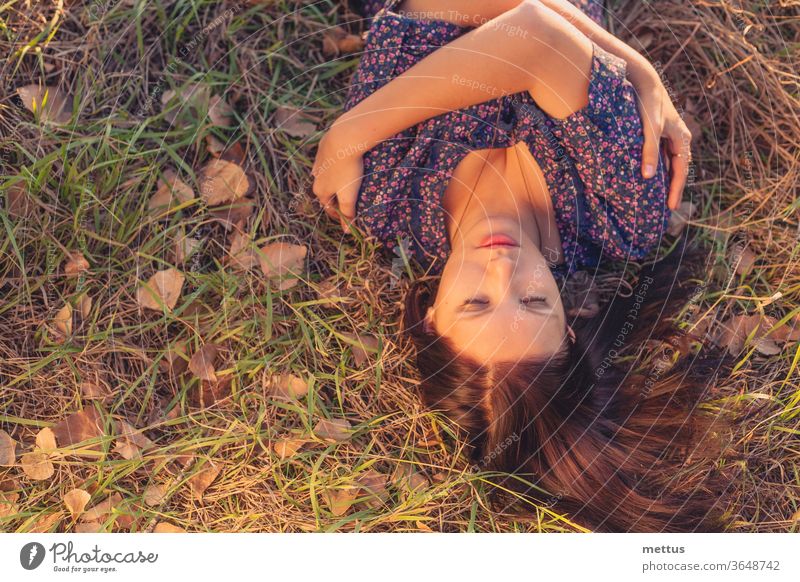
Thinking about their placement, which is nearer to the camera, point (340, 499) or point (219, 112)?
point (340, 499)

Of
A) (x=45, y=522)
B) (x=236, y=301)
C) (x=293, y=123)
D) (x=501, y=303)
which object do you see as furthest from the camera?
(x=293, y=123)

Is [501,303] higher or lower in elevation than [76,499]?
higher

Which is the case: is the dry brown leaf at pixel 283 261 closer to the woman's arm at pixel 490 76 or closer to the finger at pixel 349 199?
the finger at pixel 349 199

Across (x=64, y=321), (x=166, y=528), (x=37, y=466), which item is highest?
(x=64, y=321)

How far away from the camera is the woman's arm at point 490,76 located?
5.55ft

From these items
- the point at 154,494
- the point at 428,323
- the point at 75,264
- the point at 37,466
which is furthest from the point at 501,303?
the point at 37,466

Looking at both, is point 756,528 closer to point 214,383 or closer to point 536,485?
point 536,485

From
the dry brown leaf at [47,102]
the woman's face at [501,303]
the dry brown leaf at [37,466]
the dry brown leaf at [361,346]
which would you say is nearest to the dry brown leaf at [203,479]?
the dry brown leaf at [37,466]

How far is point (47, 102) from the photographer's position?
191 cm

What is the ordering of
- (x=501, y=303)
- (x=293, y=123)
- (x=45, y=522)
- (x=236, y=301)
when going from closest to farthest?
1. (x=501, y=303)
2. (x=45, y=522)
3. (x=236, y=301)
4. (x=293, y=123)

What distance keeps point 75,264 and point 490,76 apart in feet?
4.03

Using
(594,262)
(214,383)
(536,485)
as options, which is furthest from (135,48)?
(536,485)

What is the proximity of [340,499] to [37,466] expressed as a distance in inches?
32.1

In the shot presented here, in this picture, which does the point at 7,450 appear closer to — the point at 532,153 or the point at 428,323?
the point at 428,323
